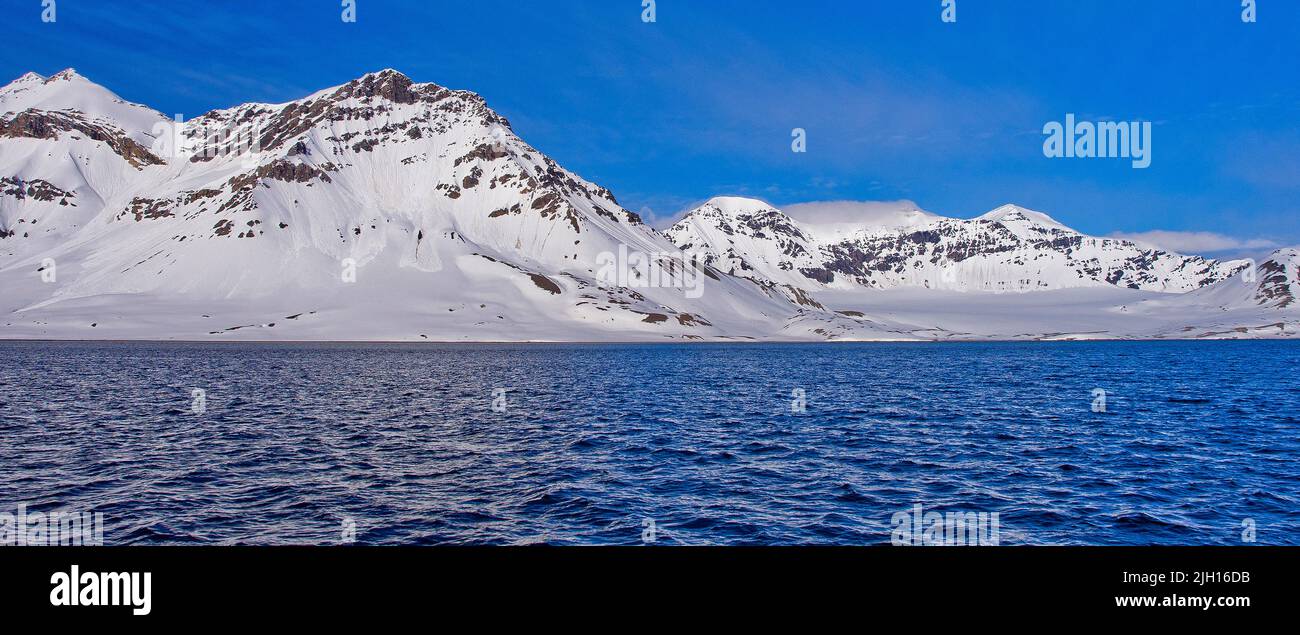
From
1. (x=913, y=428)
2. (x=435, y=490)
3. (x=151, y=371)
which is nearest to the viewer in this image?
(x=435, y=490)

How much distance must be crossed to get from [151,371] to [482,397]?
60314 millimetres

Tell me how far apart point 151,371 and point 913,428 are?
10001 cm

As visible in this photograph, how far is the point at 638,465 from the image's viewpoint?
41.7 m

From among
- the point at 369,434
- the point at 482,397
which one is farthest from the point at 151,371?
the point at 369,434

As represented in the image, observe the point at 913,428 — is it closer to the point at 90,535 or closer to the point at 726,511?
the point at 726,511

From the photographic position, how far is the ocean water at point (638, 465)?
2934cm

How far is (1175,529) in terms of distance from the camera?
29609mm

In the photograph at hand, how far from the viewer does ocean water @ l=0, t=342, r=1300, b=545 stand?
29.3m
